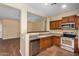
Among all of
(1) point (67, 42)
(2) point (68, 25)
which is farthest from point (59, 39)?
(2) point (68, 25)

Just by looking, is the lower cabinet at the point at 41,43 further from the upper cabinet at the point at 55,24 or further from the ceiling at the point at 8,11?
the ceiling at the point at 8,11

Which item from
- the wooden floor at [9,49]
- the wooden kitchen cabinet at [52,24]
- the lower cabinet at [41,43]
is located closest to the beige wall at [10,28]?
the wooden floor at [9,49]

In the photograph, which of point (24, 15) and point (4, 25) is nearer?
point (24, 15)

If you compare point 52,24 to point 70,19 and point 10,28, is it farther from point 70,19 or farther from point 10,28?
point 10,28

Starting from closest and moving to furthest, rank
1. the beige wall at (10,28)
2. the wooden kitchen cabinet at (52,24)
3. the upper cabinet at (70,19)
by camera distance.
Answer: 1. the upper cabinet at (70,19)
2. the wooden kitchen cabinet at (52,24)
3. the beige wall at (10,28)

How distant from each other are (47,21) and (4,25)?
342cm

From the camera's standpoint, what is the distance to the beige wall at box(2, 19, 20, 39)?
238 inches

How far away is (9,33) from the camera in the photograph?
20.8 ft

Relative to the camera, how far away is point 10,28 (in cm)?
642

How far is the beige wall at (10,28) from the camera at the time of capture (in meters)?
6.05

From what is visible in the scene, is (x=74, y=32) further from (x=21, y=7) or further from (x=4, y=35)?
(x=4, y=35)

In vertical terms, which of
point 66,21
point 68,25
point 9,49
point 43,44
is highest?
point 66,21

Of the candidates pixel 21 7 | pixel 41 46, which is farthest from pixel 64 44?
pixel 21 7

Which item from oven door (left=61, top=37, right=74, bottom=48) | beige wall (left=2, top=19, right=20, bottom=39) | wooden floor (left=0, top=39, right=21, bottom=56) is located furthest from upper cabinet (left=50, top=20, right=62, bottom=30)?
beige wall (left=2, top=19, right=20, bottom=39)
